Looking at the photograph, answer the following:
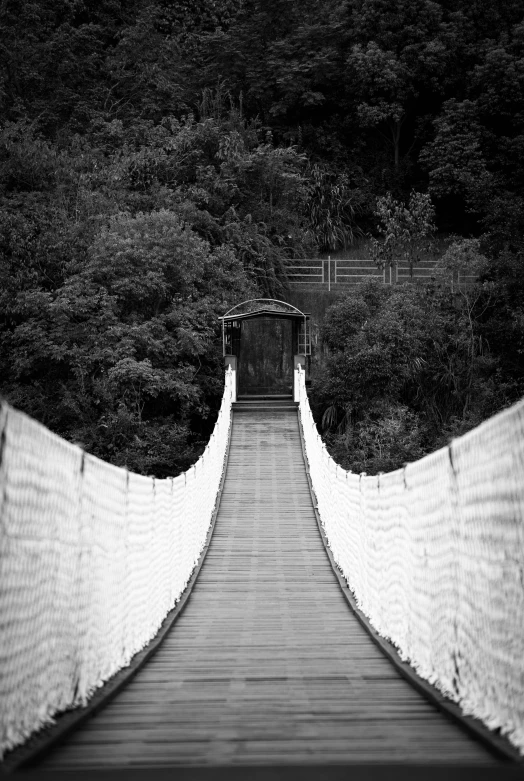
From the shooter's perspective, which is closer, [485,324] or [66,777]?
[66,777]

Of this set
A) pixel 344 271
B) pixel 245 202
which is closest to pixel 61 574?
pixel 245 202

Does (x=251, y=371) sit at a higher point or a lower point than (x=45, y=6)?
lower

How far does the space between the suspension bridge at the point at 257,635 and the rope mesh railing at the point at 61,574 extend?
0.04 feet

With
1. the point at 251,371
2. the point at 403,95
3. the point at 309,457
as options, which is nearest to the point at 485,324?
the point at 251,371

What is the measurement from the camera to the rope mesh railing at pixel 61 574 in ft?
9.46

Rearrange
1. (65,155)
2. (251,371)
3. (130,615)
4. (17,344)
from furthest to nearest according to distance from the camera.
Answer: (65,155), (251,371), (17,344), (130,615)

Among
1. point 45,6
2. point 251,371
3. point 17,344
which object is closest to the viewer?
point 17,344

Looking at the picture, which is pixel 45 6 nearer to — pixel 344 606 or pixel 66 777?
pixel 344 606

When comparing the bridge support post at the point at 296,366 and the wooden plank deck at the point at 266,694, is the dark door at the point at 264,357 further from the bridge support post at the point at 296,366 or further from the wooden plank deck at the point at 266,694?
the wooden plank deck at the point at 266,694

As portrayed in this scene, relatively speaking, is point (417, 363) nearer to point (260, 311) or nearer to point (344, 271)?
point (260, 311)

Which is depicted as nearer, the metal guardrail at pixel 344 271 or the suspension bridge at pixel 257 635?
the suspension bridge at pixel 257 635

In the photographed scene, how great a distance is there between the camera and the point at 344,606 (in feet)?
24.0

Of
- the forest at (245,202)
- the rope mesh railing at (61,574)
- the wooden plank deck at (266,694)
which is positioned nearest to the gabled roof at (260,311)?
the forest at (245,202)

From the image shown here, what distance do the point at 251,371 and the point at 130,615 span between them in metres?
15.8
